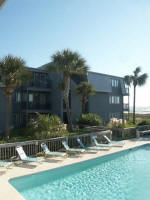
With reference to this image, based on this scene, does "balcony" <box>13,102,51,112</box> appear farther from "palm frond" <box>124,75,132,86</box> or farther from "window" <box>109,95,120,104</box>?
"palm frond" <box>124,75,132,86</box>

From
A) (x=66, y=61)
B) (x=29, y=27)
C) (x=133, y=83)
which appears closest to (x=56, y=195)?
(x=29, y=27)

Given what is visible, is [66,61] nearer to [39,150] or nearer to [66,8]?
[66,8]

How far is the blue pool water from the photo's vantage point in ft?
23.8

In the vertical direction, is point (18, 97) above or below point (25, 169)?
above

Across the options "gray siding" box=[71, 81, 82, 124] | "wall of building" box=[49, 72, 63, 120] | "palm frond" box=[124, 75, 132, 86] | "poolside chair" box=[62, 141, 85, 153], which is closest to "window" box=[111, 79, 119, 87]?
"palm frond" box=[124, 75, 132, 86]

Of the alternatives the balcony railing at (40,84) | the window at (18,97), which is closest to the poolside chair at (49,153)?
the window at (18,97)

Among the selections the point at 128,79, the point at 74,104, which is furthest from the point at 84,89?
the point at 128,79

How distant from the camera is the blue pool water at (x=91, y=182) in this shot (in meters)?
7.24

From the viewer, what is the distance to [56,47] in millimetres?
18453

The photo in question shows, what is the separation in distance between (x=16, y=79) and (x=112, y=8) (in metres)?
8.47

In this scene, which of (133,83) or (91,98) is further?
(133,83)

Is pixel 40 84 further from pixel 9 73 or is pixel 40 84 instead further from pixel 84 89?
pixel 9 73

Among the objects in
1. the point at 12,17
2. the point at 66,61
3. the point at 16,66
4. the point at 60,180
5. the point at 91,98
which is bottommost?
the point at 60,180

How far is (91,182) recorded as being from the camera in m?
8.45
